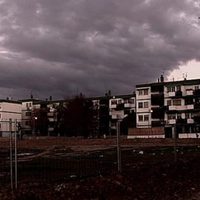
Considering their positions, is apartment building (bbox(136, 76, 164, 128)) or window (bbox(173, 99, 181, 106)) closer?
window (bbox(173, 99, 181, 106))

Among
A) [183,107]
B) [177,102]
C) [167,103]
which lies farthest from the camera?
[167,103]

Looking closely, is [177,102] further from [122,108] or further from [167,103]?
[122,108]

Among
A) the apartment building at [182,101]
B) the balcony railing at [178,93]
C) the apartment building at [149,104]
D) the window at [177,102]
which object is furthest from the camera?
the apartment building at [149,104]

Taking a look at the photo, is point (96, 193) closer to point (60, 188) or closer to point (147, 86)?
point (60, 188)

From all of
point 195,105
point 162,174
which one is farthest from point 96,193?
point 195,105

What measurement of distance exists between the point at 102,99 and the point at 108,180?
140 m

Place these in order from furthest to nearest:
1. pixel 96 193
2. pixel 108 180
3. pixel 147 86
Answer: pixel 147 86
pixel 108 180
pixel 96 193

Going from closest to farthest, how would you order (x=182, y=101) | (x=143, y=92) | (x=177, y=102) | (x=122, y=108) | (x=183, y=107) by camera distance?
(x=183, y=107)
(x=182, y=101)
(x=177, y=102)
(x=143, y=92)
(x=122, y=108)

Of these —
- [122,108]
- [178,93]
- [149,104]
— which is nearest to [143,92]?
[149,104]

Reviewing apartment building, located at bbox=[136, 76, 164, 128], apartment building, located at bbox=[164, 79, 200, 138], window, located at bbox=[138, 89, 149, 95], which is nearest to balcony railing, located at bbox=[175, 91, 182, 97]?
apartment building, located at bbox=[164, 79, 200, 138]

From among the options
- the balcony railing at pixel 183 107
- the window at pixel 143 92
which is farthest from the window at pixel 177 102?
the window at pixel 143 92

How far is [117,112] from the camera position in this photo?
477 feet

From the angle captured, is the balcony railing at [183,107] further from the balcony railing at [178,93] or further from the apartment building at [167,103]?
the balcony railing at [178,93]

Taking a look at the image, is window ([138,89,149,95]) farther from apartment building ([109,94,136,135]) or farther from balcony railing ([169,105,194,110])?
balcony railing ([169,105,194,110])
